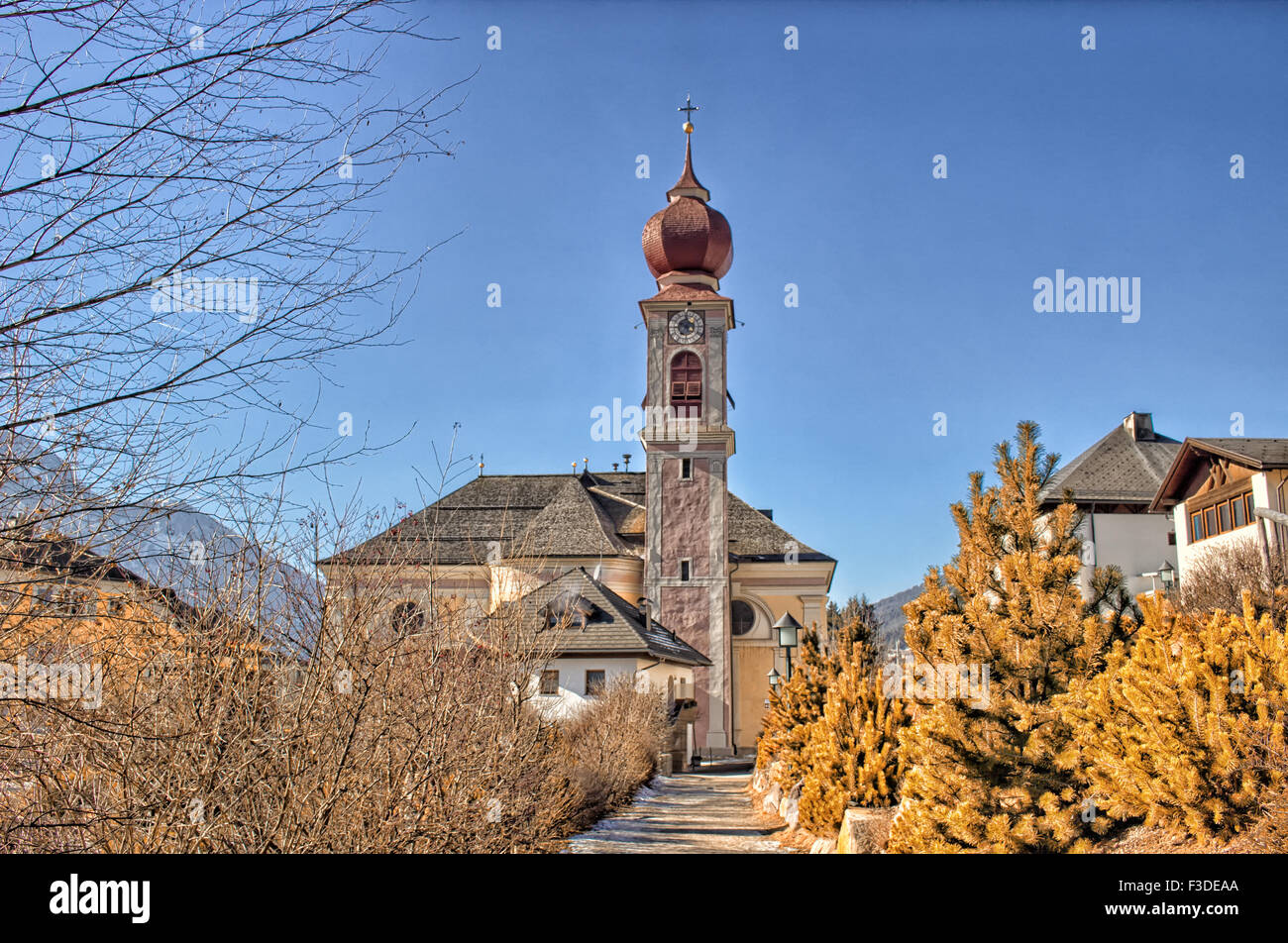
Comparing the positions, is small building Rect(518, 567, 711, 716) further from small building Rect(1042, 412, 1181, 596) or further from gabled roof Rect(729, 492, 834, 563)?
small building Rect(1042, 412, 1181, 596)

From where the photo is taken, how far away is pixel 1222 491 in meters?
31.6

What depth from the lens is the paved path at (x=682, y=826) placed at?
533 inches

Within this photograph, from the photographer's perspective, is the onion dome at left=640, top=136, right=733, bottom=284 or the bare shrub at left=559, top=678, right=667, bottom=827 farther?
the onion dome at left=640, top=136, right=733, bottom=284

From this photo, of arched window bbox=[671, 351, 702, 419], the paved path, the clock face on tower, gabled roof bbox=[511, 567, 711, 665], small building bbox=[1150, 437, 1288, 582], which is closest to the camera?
the paved path

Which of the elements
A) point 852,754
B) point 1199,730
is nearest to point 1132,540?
point 852,754

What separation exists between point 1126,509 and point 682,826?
29.2 m

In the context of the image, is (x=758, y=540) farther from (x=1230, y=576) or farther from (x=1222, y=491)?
(x=1230, y=576)

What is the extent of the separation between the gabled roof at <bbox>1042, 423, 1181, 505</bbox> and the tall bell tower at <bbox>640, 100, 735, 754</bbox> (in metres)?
12.8

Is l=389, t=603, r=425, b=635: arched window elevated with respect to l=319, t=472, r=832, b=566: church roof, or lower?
lower

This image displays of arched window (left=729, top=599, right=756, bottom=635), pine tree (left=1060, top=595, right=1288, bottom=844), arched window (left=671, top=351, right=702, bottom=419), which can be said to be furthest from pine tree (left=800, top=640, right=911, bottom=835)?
arched window (left=729, top=599, right=756, bottom=635)

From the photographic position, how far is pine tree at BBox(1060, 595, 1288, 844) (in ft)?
22.7
